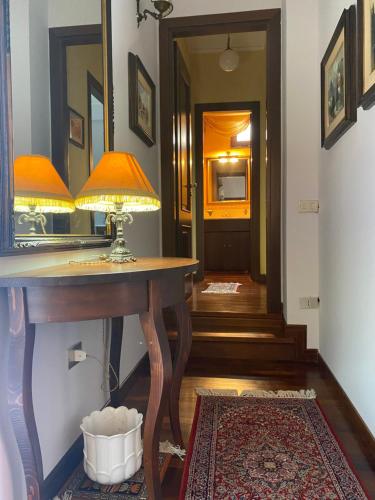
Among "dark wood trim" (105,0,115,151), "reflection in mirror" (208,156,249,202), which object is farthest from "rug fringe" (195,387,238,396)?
"reflection in mirror" (208,156,249,202)

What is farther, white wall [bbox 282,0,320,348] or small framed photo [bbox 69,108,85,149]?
white wall [bbox 282,0,320,348]

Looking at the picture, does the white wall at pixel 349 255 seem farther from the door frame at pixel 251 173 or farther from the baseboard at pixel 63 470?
the door frame at pixel 251 173

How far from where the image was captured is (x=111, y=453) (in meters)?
1.31

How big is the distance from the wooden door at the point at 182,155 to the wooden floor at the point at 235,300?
499mm

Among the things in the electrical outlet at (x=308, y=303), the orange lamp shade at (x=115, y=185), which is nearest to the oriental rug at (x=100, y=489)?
the orange lamp shade at (x=115, y=185)

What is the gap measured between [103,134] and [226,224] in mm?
4119

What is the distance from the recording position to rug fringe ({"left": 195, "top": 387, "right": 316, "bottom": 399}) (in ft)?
6.68

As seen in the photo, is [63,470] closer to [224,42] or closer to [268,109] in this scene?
[268,109]

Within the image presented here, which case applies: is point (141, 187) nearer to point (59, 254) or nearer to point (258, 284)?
point (59, 254)

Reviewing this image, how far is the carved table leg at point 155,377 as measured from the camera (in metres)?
1.13

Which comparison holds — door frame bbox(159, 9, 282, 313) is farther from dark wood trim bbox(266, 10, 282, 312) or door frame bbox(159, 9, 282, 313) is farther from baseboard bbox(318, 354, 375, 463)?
baseboard bbox(318, 354, 375, 463)

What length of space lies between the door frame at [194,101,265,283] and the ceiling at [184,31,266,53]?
2.21 feet

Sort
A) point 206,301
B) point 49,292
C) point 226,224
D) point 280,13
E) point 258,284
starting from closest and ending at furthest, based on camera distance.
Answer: point 49,292 < point 280,13 < point 206,301 < point 258,284 < point 226,224

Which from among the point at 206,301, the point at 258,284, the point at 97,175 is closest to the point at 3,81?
the point at 97,175
